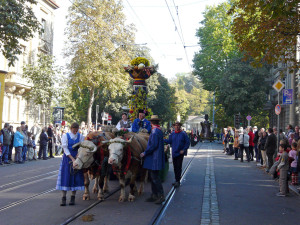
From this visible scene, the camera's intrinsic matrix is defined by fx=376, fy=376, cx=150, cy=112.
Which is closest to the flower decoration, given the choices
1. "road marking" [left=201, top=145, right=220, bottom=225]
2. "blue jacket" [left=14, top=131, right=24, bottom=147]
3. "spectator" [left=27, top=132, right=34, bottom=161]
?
"road marking" [left=201, top=145, right=220, bottom=225]

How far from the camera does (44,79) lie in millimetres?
27703

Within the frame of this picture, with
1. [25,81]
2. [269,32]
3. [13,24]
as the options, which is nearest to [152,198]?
[269,32]

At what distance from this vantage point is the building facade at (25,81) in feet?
98.5

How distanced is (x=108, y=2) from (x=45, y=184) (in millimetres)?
28086

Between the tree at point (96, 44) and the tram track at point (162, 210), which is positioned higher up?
the tree at point (96, 44)

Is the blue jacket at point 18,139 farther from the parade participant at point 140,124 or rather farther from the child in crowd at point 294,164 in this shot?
the child in crowd at point 294,164

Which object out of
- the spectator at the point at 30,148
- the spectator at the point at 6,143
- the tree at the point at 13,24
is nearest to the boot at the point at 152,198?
the tree at the point at 13,24

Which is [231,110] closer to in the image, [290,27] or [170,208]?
[290,27]

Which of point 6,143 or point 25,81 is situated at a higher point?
point 25,81

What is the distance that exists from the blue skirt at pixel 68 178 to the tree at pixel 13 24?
903 cm

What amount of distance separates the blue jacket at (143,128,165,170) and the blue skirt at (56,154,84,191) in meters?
1.57

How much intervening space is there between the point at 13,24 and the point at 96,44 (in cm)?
2063

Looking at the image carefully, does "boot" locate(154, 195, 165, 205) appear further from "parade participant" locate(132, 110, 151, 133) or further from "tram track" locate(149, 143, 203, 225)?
"parade participant" locate(132, 110, 151, 133)

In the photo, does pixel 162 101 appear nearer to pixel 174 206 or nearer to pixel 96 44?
pixel 96 44
